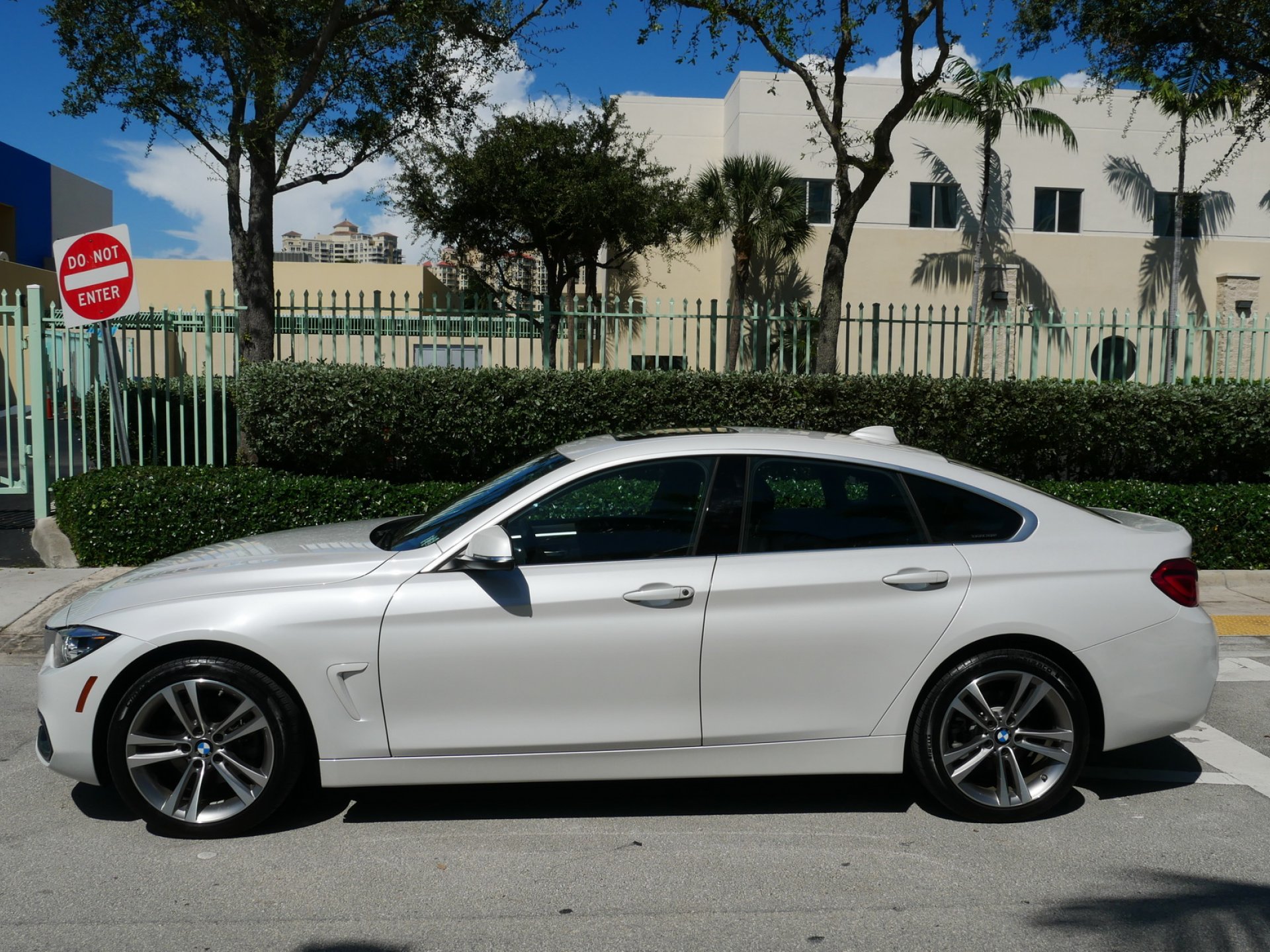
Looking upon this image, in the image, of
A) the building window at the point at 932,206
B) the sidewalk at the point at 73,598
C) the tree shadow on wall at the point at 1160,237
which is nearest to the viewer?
the sidewalk at the point at 73,598

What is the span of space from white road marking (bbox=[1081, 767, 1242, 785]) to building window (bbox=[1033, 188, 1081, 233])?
24801 mm

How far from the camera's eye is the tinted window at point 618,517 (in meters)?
4.34

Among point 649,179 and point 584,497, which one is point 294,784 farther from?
point 649,179

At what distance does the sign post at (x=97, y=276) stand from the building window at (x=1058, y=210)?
23.3 metres

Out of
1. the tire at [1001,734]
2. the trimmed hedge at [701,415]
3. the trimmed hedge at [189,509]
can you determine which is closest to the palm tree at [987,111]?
the trimmed hedge at [701,415]

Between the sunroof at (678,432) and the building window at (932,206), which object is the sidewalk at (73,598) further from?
the building window at (932,206)

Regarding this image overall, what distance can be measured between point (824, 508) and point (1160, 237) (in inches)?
1073

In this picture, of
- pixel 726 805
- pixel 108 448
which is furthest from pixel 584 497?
pixel 108 448

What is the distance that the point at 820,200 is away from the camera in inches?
1066

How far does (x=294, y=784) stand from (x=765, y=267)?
23.7 m

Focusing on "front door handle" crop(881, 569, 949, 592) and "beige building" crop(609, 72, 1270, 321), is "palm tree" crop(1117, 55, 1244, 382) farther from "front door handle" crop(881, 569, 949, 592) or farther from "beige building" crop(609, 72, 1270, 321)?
"front door handle" crop(881, 569, 949, 592)

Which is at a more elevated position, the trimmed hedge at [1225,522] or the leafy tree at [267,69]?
the leafy tree at [267,69]

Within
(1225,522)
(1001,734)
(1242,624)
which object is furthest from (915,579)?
(1225,522)

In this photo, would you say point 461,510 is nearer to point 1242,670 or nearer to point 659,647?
point 659,647
